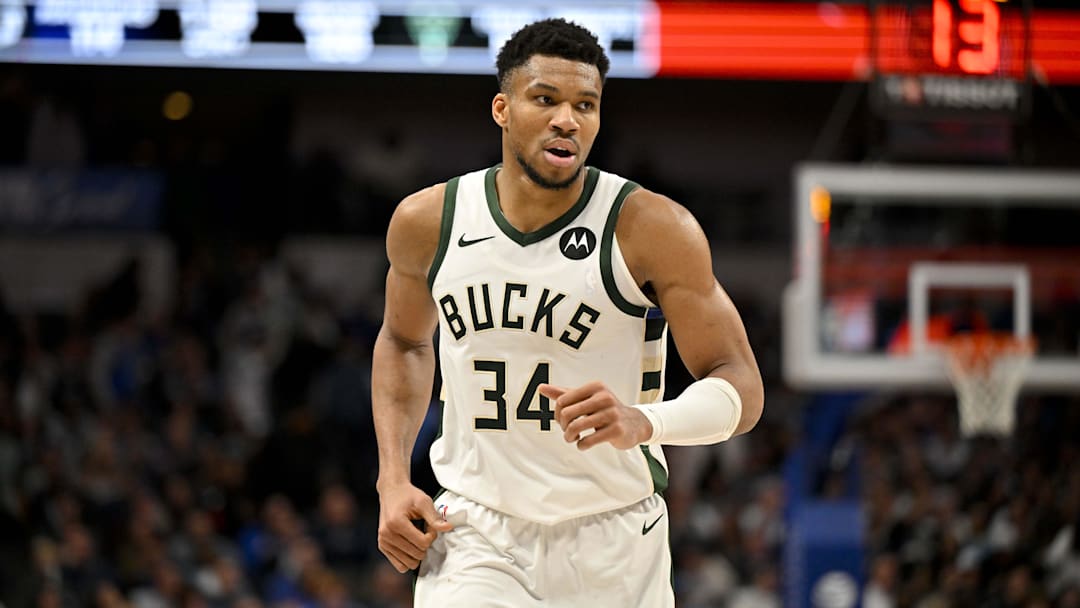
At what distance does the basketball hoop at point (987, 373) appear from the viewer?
1008 cm

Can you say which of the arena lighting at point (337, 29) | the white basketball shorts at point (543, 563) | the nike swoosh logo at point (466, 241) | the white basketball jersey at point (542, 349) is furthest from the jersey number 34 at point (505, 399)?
the arena lighting at point (337, 29)

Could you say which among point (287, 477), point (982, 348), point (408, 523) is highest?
point (408, 523)

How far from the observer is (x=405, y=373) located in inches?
179

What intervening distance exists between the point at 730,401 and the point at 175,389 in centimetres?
1119

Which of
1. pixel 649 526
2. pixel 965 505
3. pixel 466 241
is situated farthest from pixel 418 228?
pixel 965 505

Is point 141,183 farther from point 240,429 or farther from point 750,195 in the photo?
point 750,195

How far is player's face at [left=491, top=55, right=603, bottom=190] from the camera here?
13.4 ft

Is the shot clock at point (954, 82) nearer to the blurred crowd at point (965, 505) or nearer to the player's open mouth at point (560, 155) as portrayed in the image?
the blurred crowd at point (965, 505)

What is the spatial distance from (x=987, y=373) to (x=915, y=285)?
80 centimetres

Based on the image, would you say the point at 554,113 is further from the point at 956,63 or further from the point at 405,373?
the point at 956,63

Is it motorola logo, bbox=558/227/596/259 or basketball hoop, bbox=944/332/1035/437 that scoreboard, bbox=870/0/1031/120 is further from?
motorola logo, bbox=558/227/596/259

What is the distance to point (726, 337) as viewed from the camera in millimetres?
4078

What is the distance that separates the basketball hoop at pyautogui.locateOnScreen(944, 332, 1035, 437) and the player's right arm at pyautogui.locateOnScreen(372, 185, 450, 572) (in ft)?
20.7

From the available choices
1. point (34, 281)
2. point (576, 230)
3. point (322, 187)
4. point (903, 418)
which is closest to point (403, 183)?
point (322, 187)
